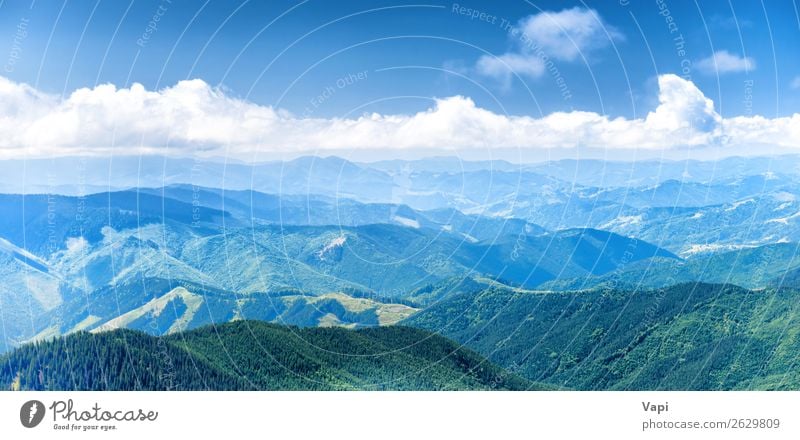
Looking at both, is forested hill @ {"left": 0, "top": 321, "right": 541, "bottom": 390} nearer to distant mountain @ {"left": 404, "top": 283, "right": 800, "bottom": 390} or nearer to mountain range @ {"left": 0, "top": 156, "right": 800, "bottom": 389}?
mountain range @ {"left": 0, "top": 156, "right": 800, "bottom": 389}

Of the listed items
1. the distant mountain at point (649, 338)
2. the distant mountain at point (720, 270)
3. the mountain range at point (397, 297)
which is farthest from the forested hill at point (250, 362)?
the distant mountain at point (720, 270)

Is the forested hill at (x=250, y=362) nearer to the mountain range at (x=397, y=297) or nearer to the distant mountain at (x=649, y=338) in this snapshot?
the mountain range at (x=397, y=297)

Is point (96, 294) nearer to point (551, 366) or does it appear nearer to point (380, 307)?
point (380, 307)

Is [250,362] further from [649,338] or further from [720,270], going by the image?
[720,270]

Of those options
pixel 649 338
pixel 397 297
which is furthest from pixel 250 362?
pixel 397 297
